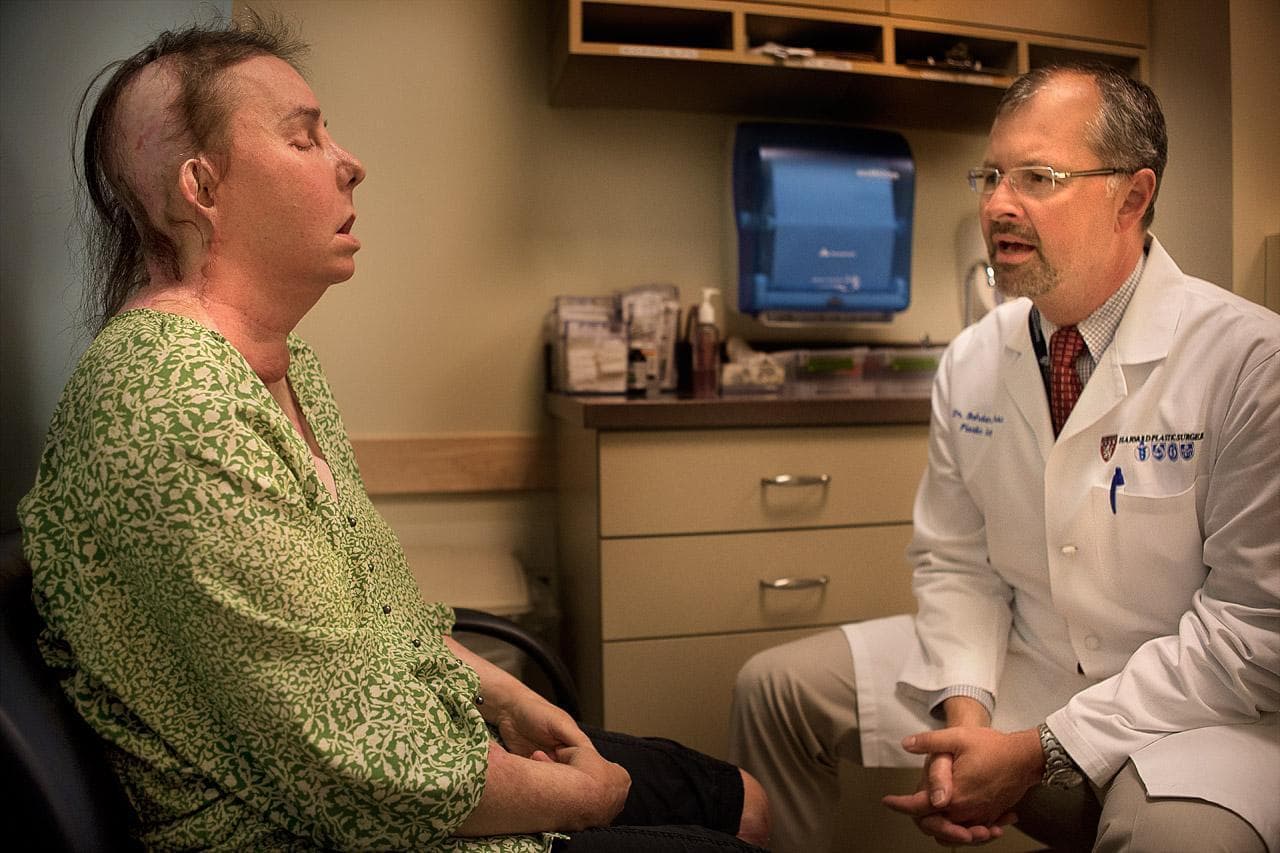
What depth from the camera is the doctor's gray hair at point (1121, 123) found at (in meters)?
1.11

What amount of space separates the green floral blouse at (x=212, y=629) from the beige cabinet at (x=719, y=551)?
93cm

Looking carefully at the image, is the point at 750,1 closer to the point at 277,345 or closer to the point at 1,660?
the point at 277,345

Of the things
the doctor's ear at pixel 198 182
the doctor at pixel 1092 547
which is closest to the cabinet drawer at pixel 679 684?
the doctor at pixel 1092 547

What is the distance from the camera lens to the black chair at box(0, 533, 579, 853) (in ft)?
2.30

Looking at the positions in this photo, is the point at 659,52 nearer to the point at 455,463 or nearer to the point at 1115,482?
the point at 455,463

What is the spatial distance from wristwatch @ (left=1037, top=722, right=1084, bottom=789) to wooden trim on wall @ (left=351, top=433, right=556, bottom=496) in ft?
4.71

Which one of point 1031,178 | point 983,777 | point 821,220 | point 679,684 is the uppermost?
point 821,220

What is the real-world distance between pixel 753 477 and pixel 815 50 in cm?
109

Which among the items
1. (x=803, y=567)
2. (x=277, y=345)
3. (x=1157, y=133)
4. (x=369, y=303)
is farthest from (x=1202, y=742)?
(x=369, y=303)

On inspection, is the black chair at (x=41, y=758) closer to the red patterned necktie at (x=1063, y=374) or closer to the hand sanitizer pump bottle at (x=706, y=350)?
the red patterned necktie at (x=1063, y=374)

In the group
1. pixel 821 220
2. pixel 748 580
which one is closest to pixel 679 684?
pixel 748 580

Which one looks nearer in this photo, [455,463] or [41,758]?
[41,758]

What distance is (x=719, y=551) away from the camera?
72.5 inches

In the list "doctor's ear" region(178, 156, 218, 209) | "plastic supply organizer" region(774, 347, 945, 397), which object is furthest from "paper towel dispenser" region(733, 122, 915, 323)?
"doctor's ear" region(178, 156, 218, 209)
